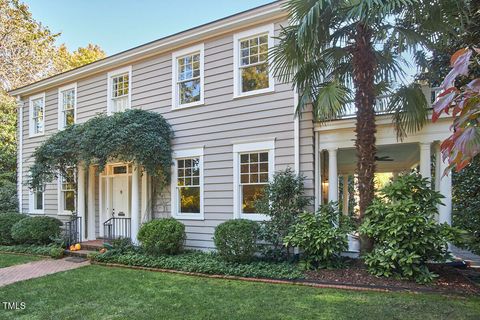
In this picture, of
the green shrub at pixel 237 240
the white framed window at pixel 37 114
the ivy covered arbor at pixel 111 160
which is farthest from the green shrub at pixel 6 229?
the green shrub at pixel 237 240

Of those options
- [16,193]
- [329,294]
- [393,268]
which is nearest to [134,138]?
[329,294]

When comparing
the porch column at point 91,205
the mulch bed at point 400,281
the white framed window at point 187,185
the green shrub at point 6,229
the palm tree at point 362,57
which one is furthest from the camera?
the green shrub at point 6,229

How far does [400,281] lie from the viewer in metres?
6.08

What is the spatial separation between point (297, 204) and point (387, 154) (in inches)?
157

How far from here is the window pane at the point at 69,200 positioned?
12.6 meters

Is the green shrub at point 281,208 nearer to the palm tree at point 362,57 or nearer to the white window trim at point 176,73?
the palm tree at point 362,57

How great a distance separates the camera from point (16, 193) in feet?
49.6

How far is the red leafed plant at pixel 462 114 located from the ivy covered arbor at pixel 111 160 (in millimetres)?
8309

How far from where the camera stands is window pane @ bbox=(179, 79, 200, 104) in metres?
9.84

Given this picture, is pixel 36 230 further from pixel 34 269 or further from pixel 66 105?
pixel 66 105

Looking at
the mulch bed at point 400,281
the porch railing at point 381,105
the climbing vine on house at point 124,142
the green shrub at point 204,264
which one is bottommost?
the green shrub at point 204,264

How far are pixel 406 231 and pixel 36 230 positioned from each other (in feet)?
35.0

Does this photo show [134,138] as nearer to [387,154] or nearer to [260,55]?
[260,55]

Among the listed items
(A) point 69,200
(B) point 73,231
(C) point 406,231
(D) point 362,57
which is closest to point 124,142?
(B) point 73,231
